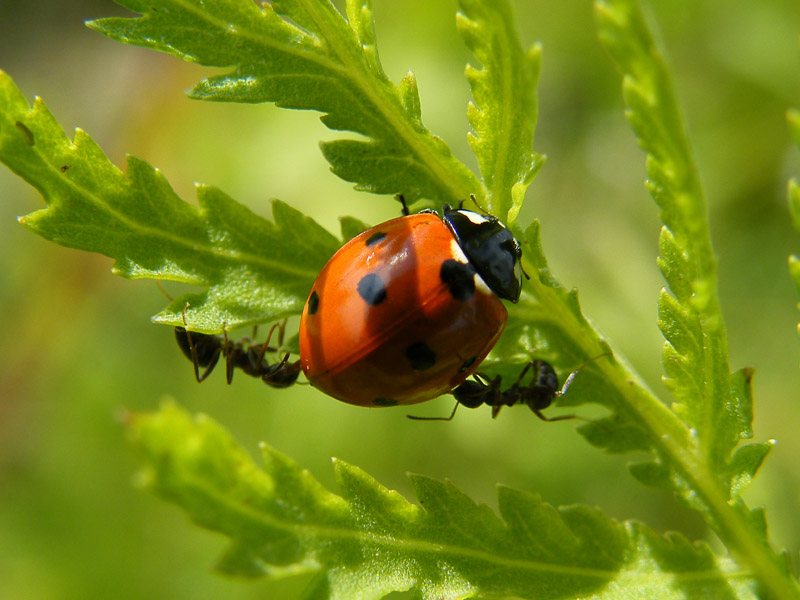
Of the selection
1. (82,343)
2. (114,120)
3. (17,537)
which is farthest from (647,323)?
(114,120)

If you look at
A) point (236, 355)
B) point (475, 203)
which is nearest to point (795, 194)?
point (475, 203)

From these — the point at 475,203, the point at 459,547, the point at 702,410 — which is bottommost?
the point at 459,547

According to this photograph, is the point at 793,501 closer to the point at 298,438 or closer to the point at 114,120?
the point at 298,438

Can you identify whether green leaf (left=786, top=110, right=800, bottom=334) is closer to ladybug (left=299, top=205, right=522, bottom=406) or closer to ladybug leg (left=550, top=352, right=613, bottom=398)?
ladybug leg (left=550, top=352, right=613, bottom=398)

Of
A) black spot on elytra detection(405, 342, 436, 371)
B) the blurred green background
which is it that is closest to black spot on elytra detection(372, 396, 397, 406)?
black spot on elytra detection(405, 342, 436, 371)

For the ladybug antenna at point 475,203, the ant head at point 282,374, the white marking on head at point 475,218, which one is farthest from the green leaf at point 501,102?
the ant head at point 282,374

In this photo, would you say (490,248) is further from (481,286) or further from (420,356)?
(420,356)

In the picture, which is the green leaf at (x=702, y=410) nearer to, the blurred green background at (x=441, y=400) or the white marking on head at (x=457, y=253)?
the white marking on head at (x=457, y=253)
